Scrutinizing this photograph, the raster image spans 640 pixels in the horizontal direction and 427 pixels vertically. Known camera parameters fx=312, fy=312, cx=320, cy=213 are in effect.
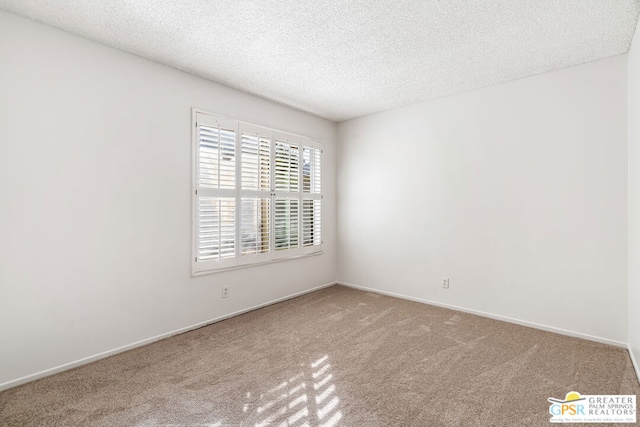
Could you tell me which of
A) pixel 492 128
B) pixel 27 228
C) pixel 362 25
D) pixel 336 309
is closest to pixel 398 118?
pixel 492 128

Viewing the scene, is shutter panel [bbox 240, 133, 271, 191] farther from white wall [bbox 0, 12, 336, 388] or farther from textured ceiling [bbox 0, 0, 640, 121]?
textured ceiling [bbox 0, 0, 640, 121]

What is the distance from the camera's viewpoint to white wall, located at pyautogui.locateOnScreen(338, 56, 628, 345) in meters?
2.78

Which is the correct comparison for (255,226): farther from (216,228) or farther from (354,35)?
(354,35)

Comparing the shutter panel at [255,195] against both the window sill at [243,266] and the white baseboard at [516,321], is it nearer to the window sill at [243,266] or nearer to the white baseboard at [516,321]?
the window sill at [243,266]

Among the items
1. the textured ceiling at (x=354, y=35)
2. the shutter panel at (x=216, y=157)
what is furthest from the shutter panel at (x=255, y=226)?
the textured ceiling at (x=354, y=35)

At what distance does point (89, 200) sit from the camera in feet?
8.09

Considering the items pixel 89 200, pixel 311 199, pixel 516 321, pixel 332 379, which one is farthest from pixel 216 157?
pixel 516 321

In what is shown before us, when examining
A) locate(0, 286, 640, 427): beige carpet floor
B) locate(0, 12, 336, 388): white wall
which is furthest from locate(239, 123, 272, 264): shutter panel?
locate(0, 286, 640, 427): beige carpet floor

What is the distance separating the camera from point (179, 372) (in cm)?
231

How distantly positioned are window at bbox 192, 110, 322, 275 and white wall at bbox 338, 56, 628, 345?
81 centimetres

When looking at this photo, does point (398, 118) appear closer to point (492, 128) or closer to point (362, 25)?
point (492, 128)

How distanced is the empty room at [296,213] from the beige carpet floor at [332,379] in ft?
0.06

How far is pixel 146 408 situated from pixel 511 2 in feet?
11.4

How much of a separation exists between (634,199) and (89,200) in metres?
4.27
